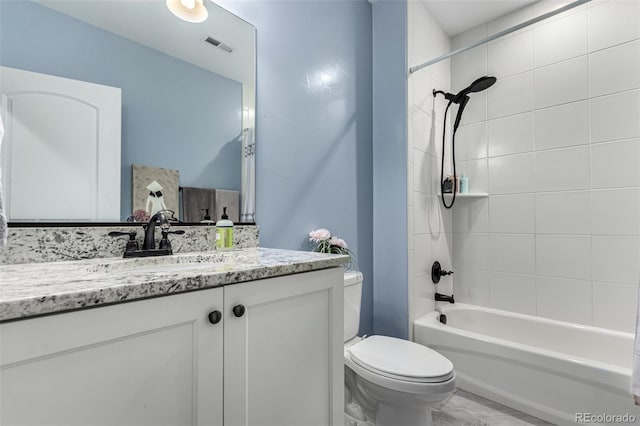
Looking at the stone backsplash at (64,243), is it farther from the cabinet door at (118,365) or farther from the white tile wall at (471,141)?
the white tile wall at (471,141)

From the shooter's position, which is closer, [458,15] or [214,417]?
[214,417]

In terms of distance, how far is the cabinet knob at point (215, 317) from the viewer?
0.65 m

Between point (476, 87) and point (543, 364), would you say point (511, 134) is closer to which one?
point (476, 87)

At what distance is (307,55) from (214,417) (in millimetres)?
Answer: 1690

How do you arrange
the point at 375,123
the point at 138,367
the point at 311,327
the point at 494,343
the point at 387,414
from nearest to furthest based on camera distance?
1. the point at 138,367
2. the point at 311,327
3. the point at 387,414
4. the point at 494,343
5. the point at 375,123

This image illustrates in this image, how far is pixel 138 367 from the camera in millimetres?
559

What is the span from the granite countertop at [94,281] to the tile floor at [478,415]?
136 cm

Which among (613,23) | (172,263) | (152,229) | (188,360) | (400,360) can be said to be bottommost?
(400,360)

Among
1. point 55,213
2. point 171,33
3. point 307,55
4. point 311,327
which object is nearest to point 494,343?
point 311,327

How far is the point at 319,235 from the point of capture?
1616 mm

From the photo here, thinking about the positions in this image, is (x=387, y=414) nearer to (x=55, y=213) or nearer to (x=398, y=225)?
(x=398, y=225)

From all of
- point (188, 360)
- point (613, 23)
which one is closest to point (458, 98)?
point (613, 23)

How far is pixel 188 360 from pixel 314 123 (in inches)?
54.8

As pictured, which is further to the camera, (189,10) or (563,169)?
(563,169)
